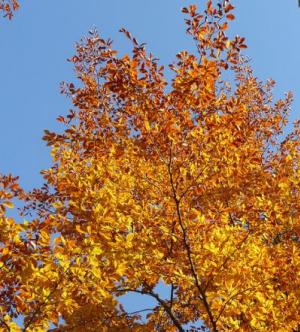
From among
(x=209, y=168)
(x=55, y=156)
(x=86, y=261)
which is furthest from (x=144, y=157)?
(x=86, y=261)

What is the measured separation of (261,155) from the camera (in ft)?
43.4

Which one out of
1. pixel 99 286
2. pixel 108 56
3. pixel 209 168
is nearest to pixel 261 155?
pixel 209 168

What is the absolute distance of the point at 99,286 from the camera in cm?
510

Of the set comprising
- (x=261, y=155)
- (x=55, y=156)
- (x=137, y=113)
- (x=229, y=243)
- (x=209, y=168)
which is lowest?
(x=229, y=243)

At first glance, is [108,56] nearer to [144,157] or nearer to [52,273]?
[144,157]

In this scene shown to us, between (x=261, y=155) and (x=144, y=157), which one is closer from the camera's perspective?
(x=144, y=157)

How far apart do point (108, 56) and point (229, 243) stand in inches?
127

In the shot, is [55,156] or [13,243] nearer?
[13,243]

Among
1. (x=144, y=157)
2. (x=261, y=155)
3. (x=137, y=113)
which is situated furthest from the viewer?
(x=261, y=155)

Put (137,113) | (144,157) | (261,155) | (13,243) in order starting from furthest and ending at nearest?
(261,155)
(144,157)
(137,113)
(13,243)

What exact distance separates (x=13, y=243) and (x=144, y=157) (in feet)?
9.21

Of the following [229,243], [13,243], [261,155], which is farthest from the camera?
→ [261,155]

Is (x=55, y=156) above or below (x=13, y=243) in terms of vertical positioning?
above

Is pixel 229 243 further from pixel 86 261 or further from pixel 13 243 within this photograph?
pixel 13 243
